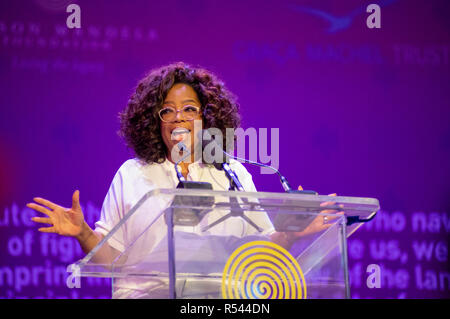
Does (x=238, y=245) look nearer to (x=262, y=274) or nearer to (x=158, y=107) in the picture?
(x=262, y=274)

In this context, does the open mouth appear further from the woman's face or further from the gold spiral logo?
the gold spiral logo

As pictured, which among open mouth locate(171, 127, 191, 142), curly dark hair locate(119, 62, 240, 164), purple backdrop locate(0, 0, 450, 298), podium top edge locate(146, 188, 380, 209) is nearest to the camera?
podium top edge locate(146, 188, 380, 209)

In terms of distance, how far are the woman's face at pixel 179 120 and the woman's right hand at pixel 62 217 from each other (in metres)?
0.66

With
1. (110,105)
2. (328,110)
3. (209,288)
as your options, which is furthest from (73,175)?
(209,288)

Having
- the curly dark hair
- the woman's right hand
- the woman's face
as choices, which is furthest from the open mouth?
the woman's right hand

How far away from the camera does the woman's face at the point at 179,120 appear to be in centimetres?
244

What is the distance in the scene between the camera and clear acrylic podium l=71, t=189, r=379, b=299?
1507mm

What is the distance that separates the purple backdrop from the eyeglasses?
101cm

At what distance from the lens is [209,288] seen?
1.61 m

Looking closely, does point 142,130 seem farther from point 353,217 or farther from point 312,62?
point 312,62

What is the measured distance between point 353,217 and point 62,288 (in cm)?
213

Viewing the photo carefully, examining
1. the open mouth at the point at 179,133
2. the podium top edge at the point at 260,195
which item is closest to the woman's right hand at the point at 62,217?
the podium top edge at the point at 260,195

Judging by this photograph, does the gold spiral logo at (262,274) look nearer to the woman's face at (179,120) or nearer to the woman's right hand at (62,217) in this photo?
the woman's right hand at (62,217)

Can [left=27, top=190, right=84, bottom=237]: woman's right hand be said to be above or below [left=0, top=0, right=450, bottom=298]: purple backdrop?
below
